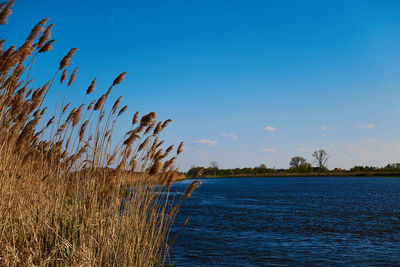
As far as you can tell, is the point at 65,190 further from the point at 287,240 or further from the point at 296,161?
the point at 296,161

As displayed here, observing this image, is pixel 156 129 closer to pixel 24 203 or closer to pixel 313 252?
pixel 24 203

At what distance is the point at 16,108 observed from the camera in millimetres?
4887

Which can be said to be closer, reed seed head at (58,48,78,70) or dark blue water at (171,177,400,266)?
reed seed head at (58,48,78,70)

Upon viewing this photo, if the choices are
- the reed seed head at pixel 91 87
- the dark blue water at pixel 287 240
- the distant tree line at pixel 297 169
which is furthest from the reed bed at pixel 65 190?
the distant tree line at pixel 297 169

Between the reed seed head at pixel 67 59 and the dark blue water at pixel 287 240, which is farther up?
the reed seed head at pixel 67 59

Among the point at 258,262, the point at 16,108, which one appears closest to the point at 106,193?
the point at 16,108

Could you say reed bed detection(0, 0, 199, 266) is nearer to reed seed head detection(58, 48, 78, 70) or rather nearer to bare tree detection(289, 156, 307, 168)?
reed seed head detection(58, 48, 78, 70)

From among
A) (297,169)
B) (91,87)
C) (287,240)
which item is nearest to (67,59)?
(91,87)

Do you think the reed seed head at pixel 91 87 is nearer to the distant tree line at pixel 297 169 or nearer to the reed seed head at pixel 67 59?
the reed seed head at pixel 67 59

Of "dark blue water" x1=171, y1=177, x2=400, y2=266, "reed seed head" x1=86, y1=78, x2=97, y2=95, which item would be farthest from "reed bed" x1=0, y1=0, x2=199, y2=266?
"dark blue water" x1=171, y1=177, x2=400, y2=266

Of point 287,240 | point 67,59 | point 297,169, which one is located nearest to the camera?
point 67,59

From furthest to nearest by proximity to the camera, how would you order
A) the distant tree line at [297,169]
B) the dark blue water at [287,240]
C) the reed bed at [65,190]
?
the distant tree line at [297,169], the dark blue water at [287,240], the reed bed at [65,190]

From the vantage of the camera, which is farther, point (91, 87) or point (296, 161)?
point (296, 161)

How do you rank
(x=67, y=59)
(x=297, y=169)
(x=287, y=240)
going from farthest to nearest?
(x=297, y=169) → (x=287, y=240) → (x=67, y=59)
